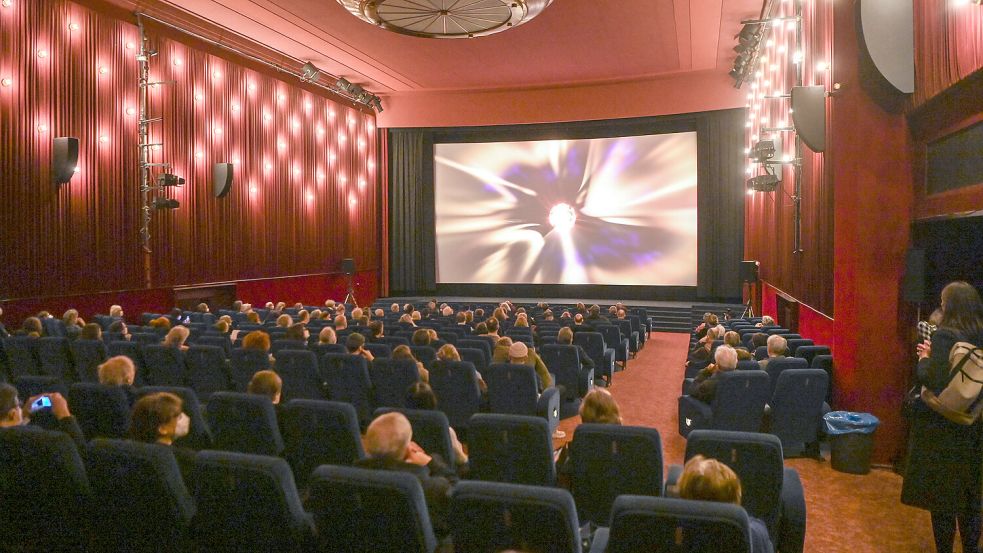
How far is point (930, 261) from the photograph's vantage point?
17.6ft

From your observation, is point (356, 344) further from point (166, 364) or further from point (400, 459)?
point (400, 459)

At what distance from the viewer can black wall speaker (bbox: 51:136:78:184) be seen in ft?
33.0

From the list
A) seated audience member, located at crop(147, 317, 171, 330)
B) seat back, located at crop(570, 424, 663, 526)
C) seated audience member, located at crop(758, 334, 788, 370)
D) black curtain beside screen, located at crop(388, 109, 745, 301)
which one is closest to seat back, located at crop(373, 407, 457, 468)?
seat back, located at crop(570, 424, 663, 526)

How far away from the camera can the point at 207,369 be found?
19.3 feet

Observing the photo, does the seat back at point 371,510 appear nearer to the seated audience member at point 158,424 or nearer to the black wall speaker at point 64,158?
the seated audience member at point 158,424

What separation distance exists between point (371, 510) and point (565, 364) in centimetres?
495

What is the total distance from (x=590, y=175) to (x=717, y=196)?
3416mm

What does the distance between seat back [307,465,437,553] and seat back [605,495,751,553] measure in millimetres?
656

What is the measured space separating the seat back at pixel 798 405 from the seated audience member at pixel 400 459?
333cm

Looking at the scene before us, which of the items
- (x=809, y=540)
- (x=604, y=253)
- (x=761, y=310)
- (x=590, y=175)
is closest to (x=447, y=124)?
(x=590, y=175)

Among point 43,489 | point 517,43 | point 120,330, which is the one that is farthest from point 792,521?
point 517,43

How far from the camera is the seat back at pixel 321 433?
330 centimetres

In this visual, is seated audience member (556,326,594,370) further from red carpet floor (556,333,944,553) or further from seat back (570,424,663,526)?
seat back (570,424,663,526)

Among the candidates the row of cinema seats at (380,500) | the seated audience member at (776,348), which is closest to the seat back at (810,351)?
the seated audience member at (776,348)
